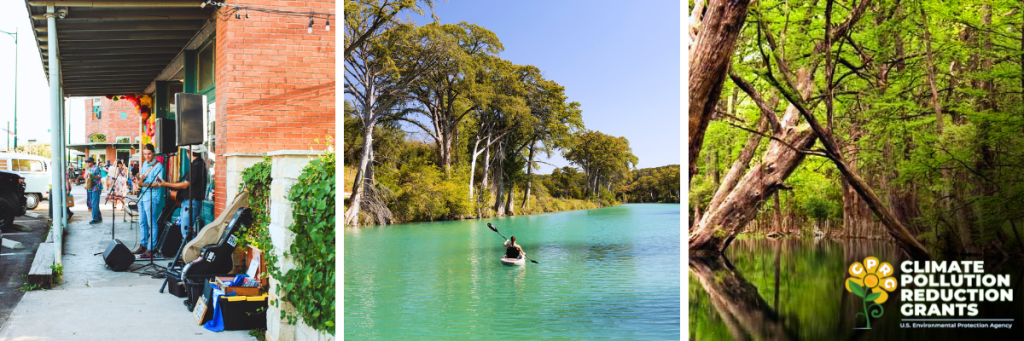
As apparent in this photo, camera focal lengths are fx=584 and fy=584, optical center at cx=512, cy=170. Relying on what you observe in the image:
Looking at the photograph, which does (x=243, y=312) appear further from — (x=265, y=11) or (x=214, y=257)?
(x=265, y=11)

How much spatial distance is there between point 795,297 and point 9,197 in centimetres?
1136

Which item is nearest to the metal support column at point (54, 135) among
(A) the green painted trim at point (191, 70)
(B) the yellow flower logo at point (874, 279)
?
(A) the green painted trim at point (191, 70)

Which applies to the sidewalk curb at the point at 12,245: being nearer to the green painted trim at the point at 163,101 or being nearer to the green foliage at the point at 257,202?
the green painted trim at the point at 163,101

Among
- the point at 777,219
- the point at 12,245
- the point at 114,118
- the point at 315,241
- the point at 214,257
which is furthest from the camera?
the point at 114,118

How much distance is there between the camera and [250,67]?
5.38m

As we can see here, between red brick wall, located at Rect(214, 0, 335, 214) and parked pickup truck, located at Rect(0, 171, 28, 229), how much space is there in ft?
20.3

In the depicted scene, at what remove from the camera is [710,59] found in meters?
3.90

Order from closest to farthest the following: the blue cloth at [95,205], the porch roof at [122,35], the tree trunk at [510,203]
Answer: the porch roof at [122,35] < the blue cloth at [95,205] < the tree trunk at [510,203]

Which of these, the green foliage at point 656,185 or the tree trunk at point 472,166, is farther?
the tree trunk at point 472,166

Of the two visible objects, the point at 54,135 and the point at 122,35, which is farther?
the point at 122,35

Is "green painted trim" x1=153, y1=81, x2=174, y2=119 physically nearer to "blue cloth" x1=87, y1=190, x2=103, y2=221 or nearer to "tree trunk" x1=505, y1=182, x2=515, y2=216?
"blue cloth" x1=87, y1=190, x2=103, y2=221

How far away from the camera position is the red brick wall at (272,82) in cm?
534

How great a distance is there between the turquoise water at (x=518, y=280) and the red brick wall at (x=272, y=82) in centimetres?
364

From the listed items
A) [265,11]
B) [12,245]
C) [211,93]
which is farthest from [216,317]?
[12,245]
